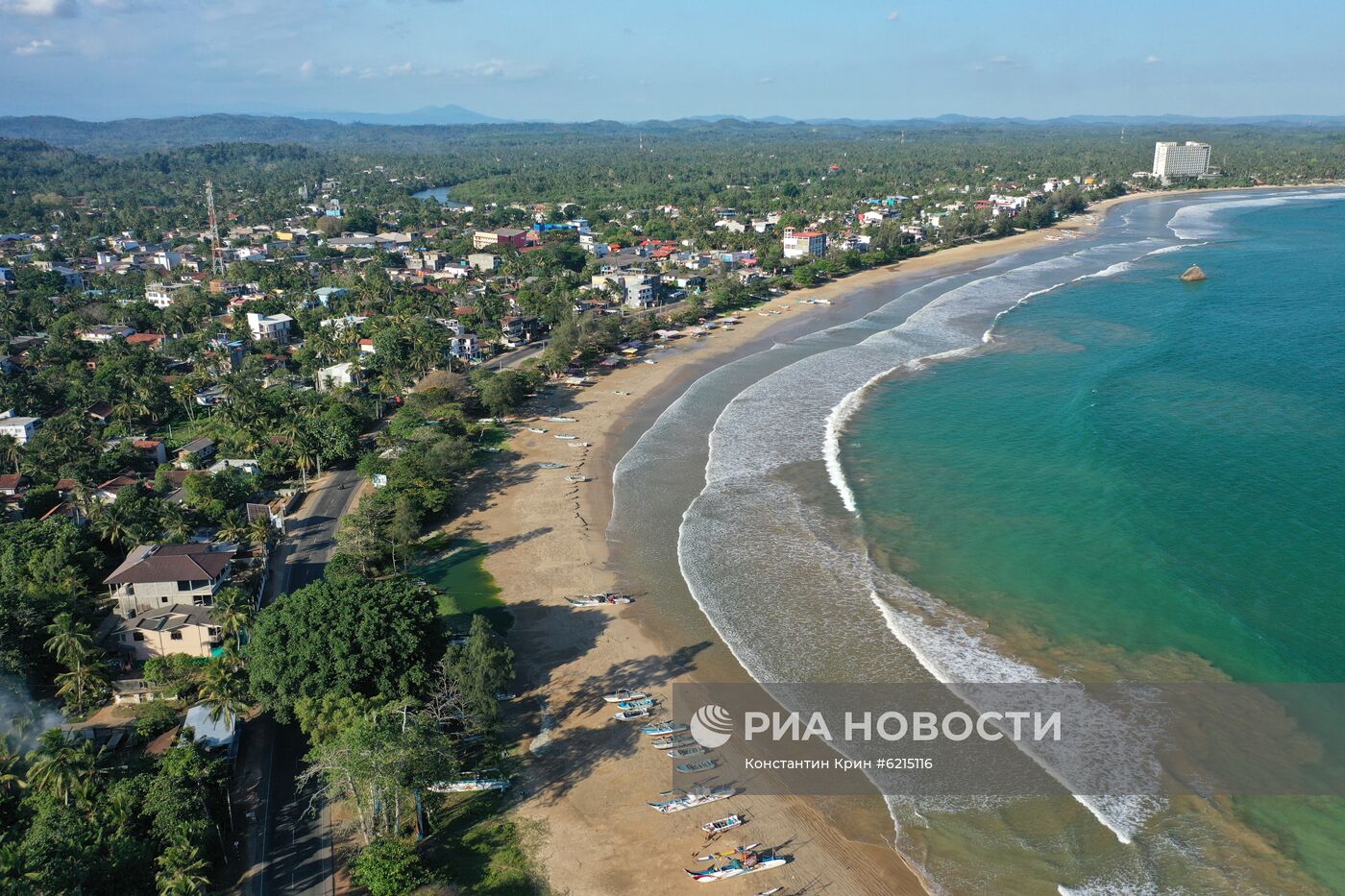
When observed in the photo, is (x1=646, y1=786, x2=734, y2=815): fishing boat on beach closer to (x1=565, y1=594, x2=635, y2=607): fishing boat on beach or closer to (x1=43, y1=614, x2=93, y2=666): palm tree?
(x1=565, y1=594, x2=635, y2=607): fishing boat on beach

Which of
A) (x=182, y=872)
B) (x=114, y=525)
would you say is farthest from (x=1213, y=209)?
(x=182, y=872)

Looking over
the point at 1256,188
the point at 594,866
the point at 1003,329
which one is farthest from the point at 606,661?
the point at 1256,188

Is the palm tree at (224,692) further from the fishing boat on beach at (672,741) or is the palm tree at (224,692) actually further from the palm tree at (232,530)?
the fishing boat on beach at (672,741)

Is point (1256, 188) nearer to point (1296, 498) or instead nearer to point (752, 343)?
point (752, 343)

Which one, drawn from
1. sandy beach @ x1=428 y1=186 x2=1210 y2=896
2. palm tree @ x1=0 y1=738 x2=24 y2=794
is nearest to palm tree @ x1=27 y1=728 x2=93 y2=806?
palm tree @ x1=0 y1=738 x2=24 y2=794

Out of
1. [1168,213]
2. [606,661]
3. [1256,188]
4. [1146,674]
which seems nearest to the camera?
[1146,674]

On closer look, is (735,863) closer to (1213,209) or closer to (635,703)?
(635,703)
